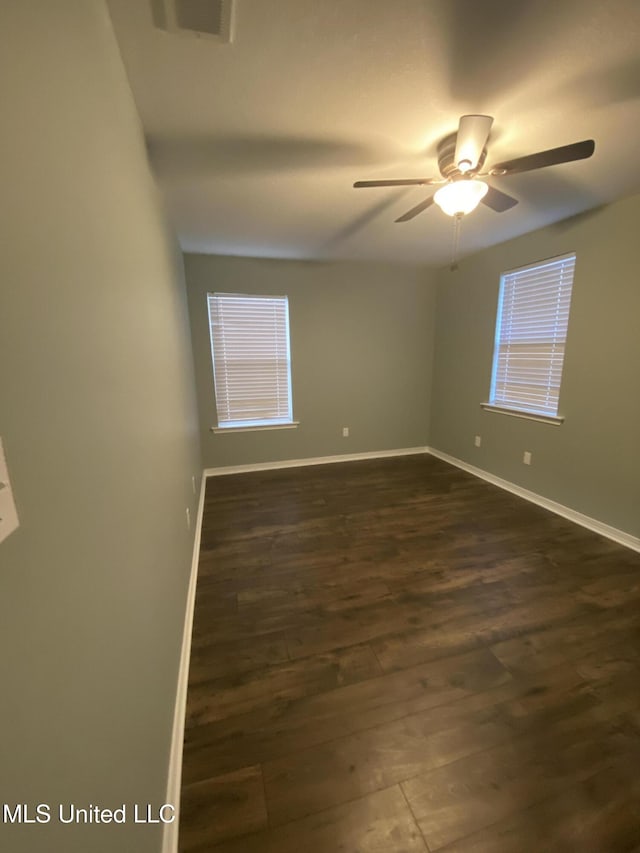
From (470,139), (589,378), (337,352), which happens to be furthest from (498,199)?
(337,352)

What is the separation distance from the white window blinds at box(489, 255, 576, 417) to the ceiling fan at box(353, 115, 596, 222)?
56.7 inches

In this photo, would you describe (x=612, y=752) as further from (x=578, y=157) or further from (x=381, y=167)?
(x=381, y=167)

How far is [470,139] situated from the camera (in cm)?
149

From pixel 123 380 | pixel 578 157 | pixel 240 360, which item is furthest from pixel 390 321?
pixel 123 380

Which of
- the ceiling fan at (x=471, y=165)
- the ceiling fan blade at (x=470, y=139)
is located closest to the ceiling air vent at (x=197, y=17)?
the ceiling fan at (x=471, y=165)

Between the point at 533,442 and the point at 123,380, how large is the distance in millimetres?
3469

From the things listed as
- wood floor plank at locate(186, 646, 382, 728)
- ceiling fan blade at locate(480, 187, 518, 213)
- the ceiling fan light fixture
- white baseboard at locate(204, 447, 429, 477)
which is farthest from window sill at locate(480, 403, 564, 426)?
wood floor plank at locate(186, 646, 382, 728)

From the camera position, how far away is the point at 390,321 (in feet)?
13.9

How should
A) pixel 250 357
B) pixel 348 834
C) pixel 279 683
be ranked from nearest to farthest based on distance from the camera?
pixel 348 834 < pixel 279 683 < pixel 250 357

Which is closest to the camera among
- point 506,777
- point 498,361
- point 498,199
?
point 506,777

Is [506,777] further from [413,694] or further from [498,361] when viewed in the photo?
[498,361]

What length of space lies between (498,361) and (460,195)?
2.28 metres

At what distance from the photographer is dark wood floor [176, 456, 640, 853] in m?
1.03

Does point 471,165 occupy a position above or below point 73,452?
above
